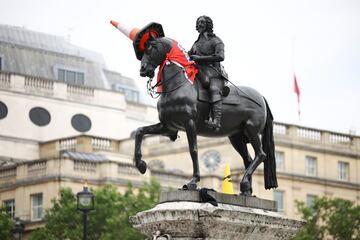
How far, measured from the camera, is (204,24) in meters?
22.1

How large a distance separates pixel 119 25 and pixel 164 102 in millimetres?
1611

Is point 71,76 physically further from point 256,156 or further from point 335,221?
point 256,156

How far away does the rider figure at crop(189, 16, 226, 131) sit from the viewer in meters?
21.5

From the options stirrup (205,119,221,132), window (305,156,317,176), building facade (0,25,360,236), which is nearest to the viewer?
stirrup (205,119,221,132)

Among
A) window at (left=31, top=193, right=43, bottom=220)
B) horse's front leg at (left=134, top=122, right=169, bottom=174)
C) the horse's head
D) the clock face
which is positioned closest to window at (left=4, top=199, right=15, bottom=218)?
window at (left=31, top=193, right=43, bottom=220)

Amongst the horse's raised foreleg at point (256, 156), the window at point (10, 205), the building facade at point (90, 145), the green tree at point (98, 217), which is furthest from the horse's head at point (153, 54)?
the window at point (10, 205)

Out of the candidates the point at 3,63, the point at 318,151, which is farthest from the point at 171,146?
the point at 3,63

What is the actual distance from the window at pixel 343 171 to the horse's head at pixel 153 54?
69.4 meters

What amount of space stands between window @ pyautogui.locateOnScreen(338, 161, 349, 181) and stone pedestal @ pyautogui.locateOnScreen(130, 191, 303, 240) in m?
69.2

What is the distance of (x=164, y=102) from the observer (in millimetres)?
21406

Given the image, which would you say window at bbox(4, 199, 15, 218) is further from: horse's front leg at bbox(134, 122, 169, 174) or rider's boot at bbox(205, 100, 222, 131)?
rider's boot at bbox(205, 100, 222, 131)

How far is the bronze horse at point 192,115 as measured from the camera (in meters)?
21.3

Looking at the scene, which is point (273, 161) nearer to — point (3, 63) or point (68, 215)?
point (68, 215)

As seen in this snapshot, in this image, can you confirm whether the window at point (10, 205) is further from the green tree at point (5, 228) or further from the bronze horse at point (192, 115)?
the bronze horse at point (192, 115)
